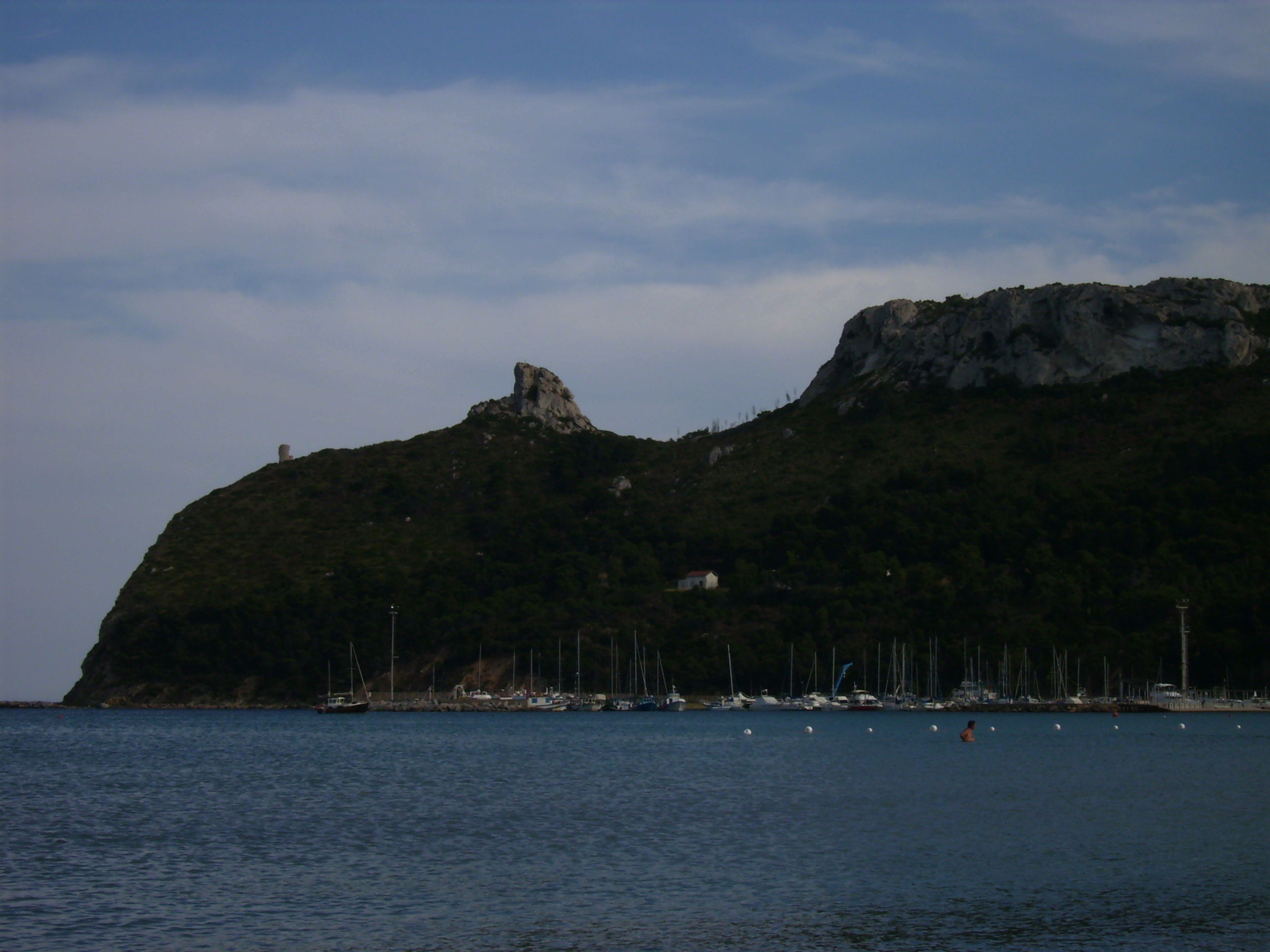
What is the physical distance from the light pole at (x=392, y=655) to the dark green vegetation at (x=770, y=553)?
2.79ft

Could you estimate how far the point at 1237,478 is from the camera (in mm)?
128500

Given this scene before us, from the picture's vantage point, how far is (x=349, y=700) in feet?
447

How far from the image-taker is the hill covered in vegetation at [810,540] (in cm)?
12462

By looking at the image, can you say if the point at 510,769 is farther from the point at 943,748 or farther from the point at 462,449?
the point at 462,449

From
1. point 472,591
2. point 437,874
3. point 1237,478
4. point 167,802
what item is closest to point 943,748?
point 167,802

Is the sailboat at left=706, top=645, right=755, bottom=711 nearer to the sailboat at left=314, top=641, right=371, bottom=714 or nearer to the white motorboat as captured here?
the white motorboat

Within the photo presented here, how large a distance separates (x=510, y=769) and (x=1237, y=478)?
91397 millimetres

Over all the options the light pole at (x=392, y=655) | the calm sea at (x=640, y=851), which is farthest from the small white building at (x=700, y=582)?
the calm sea at (x=640, y=851)

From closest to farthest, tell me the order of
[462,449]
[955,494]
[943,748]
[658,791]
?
[658,791], [943,748], [955,494], [462,449]

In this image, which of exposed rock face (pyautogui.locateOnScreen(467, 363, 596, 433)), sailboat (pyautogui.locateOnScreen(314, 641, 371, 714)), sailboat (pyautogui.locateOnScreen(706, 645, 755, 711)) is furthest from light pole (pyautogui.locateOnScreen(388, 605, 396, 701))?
exposed rock face (pyautogui.locateOnScreen(467, 363, 596, 433))

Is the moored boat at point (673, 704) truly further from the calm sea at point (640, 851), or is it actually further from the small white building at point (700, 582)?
the calm sea at point (640, 851)

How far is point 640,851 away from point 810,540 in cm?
11054

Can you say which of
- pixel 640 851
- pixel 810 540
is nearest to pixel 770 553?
pixel 810 540

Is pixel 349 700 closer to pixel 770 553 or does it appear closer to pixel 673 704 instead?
pixel 673 704
